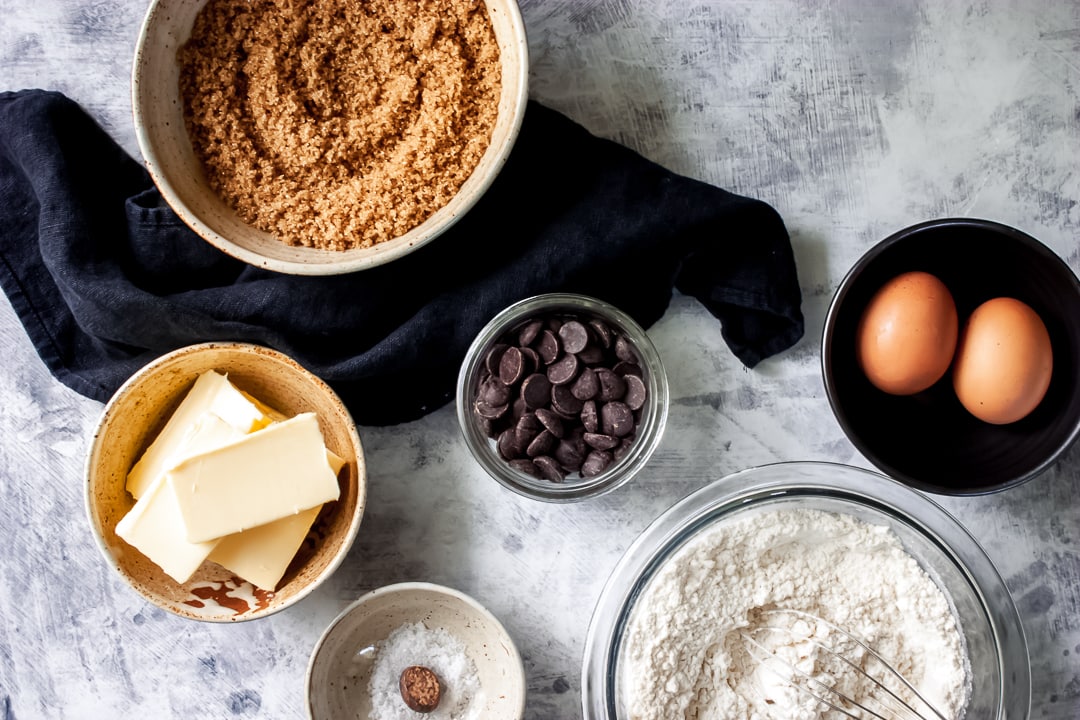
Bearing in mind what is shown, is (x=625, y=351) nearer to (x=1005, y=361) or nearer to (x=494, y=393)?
(x=494, y=393)

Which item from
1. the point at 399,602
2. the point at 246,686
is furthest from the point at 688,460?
the point at 246,686

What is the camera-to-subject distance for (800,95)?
1.25 m

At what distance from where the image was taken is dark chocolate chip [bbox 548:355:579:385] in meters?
1.16

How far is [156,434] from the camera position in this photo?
47.6 inches

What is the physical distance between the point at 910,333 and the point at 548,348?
49cm

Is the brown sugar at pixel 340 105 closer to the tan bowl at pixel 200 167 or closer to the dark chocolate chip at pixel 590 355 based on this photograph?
the tan bowl at pixel 200 167

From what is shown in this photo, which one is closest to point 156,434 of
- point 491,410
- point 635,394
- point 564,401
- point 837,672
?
point 491,410

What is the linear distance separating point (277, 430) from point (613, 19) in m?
0.78

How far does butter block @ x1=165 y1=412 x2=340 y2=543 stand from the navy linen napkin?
134 mm

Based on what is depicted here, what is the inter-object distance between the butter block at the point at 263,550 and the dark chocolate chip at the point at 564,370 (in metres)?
0.33

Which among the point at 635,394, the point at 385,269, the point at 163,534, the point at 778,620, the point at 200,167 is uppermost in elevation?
the point at 200,167

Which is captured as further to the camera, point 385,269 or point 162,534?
point 385,269

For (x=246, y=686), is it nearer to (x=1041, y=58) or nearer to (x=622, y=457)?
(x=622, y=457)

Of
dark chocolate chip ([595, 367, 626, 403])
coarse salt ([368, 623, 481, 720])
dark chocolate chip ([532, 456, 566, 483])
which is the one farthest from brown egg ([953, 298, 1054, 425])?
coarse salt ([368, 623, 481, 720])
